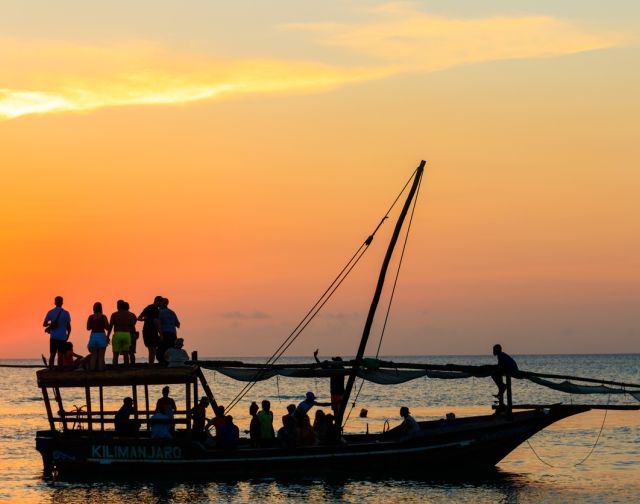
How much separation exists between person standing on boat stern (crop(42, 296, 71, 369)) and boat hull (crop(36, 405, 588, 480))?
9.21 feet

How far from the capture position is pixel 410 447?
30578 mm

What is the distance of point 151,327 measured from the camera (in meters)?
29.5

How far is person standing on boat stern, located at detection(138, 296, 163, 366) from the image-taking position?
2920cm

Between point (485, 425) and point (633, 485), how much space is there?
5.80 metres

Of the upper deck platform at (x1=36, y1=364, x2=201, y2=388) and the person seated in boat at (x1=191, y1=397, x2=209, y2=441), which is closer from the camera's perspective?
the upper deck platform at (x1=36, y1=364, x2=201, y2=388)

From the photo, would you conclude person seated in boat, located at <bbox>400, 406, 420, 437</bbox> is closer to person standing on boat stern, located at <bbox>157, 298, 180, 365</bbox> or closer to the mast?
the mast

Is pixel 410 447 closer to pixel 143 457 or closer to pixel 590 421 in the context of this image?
pixel 143 457

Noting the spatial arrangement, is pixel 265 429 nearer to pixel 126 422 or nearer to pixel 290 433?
→ pixel 290 433

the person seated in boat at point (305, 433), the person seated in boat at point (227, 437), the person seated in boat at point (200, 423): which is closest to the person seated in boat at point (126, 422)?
the person seated in boat at point (200, 423)

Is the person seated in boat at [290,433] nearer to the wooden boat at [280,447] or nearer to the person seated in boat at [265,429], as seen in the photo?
the wooden boat at [280,447]

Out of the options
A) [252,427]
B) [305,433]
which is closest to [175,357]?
[252,427]

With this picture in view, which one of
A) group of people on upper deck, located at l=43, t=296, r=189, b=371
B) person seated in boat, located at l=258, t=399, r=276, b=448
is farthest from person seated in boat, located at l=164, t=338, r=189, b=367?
person seated in boat, located at l=258, t=399, r=276, b=448

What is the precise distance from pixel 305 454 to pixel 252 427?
177 centimetres

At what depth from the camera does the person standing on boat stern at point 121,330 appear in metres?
29.1
